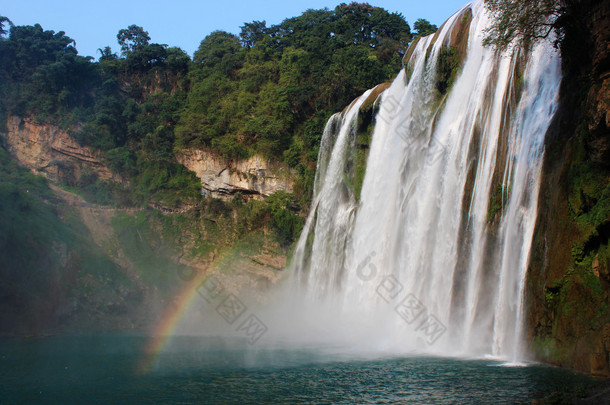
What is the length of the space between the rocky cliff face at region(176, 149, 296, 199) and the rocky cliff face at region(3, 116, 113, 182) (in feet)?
23.8

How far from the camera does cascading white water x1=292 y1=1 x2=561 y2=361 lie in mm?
15375

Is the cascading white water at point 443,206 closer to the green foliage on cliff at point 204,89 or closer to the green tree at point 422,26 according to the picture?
the green foliage on cliff at point 204,89

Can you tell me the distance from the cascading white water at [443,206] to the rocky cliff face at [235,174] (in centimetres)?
607

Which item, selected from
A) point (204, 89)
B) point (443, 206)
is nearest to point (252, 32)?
point (204, 89)

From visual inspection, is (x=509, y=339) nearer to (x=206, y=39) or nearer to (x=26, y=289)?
(x=26, y=289)

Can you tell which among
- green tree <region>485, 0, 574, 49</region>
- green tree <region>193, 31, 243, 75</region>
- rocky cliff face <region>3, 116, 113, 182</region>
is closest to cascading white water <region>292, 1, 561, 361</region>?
green tree <region>485, 0, 574, 49</region>

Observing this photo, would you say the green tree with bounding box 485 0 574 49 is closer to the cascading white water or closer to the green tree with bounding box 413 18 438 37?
the cascading white water

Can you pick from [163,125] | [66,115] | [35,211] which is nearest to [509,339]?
[35,211]

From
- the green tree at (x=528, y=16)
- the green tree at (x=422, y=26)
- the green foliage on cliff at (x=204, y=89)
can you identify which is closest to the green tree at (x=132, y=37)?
the green foliage on cliff at (x=204, y=89)

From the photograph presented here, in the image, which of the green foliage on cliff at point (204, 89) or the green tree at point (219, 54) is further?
the green tree at point (219, 54)

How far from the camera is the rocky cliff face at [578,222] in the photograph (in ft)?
40.4

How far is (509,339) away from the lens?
14.8 meters

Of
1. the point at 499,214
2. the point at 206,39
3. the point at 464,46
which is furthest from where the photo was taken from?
the point at 206,39

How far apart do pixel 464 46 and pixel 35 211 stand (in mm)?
27083
